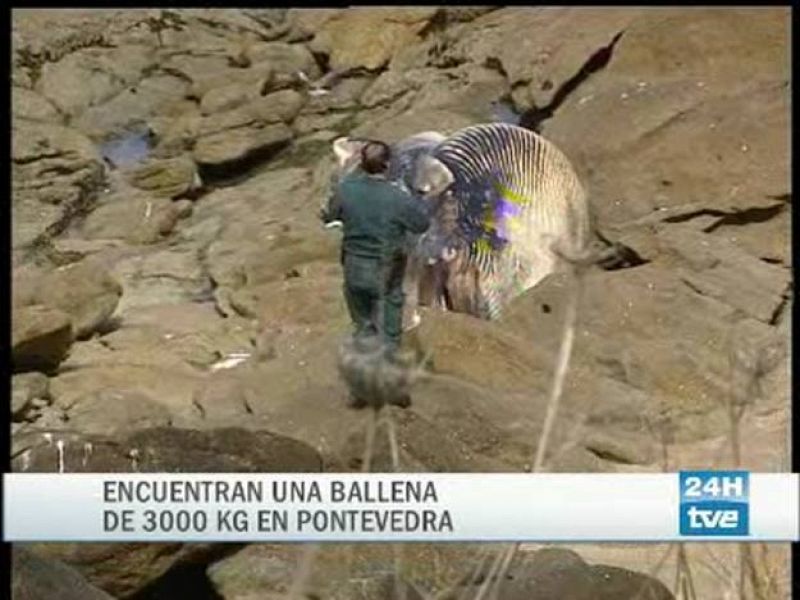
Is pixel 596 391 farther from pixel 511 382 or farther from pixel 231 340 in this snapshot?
pixel 231 340

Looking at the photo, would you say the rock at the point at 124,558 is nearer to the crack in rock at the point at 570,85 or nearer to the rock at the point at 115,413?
the rock at the point at 115,413

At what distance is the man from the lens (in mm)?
3660

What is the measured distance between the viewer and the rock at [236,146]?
389 centimetres

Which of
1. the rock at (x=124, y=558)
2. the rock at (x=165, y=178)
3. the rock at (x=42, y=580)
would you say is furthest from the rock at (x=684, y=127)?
the rock at (x=42, y=580)

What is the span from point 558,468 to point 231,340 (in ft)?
2.82

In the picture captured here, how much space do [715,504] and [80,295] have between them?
1575 millimetres

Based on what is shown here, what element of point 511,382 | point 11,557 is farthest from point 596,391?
point 11,557

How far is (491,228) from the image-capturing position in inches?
148

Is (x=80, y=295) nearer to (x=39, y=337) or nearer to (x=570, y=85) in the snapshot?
(x=39, y=337)

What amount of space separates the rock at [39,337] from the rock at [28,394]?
0.02m

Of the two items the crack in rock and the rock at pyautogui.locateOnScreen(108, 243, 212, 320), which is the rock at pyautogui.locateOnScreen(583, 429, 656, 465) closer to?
the crack in rock

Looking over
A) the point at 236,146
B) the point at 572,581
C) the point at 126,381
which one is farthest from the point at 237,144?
the point at 572,581

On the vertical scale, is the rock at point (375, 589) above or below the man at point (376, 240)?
below

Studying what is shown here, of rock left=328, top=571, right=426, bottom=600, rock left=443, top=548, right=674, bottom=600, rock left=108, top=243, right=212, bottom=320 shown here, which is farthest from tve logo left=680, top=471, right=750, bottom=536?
rock left=108, top=243, right=212, bottom=320
